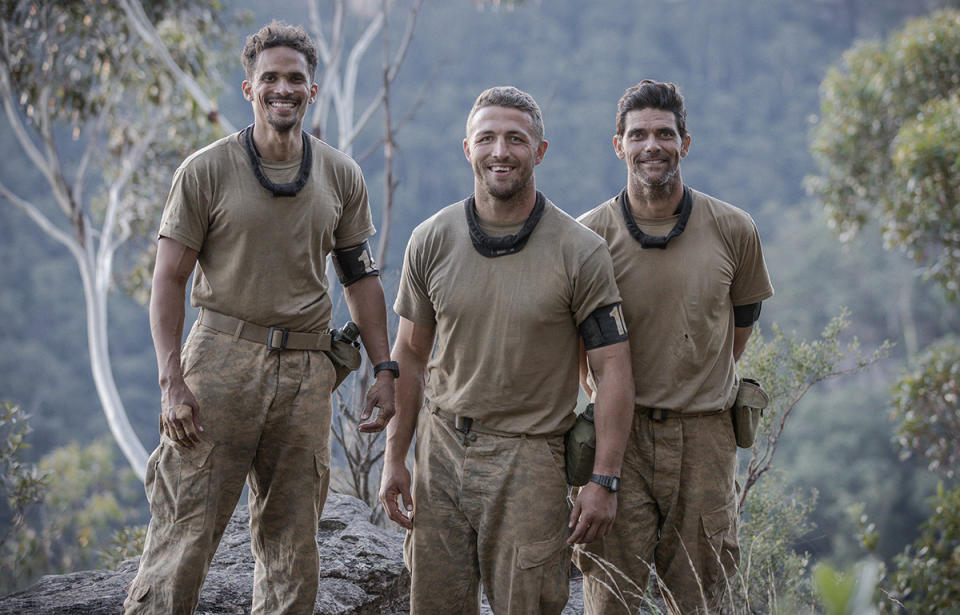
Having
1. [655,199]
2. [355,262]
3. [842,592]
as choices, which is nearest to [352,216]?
[355,262]

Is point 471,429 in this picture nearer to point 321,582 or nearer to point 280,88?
point 280,88

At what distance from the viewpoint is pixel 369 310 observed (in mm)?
3152

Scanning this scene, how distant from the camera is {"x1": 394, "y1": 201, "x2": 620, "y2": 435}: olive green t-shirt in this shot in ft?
8.80

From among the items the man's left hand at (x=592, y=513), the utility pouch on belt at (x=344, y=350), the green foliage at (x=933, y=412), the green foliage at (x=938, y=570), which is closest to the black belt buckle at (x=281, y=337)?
the utility pouch on belt at (x=344, y=350)

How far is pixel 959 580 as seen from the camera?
6.16 meters

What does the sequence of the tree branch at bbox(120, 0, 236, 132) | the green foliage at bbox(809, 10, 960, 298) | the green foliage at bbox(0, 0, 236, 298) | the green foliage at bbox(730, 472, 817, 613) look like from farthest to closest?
the green foliage at bbox(0, 0, 236, 298), the tree branch at bbox(120, 0, 236, 132), the green foliage at bbox(809, 10, 960, 298), the green foliage at bbox(730, 472, 817, 613)

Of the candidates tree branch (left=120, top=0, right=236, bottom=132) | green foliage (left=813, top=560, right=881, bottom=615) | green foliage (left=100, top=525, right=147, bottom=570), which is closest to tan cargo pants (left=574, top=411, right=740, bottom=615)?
green foliage (left=813, top=560, right=881, bottom=615)

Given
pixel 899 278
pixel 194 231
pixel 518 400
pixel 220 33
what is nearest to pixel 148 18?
pixel 220 33

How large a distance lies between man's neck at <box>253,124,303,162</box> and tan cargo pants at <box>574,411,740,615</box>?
136 cm

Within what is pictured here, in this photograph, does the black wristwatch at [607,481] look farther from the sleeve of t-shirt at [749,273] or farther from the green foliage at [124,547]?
the green foliage at [124,547]

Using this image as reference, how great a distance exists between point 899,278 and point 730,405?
3258cm

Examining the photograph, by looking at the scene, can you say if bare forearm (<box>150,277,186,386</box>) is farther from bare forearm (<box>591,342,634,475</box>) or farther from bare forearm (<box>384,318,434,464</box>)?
bare forearm (<box>591,342,634,475</box>)

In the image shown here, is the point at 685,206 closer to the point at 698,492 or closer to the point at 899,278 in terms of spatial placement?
the point at 698,492

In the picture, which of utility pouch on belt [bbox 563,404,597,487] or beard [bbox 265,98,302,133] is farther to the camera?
beard [bbox 265,98,302,133]
